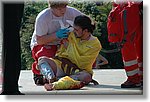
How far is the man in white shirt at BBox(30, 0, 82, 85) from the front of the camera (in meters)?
2.57

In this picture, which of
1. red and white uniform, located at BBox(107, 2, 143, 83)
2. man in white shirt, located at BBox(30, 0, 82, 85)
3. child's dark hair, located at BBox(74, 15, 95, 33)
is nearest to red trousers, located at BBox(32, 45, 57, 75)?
man in white shirt, located at BBox(30, 0, 82, 85)

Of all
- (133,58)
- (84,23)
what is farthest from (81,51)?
(133,58)

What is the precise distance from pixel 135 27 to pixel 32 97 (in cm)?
60

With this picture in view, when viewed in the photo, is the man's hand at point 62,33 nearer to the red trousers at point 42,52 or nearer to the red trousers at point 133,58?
the red trousers at point 42,52

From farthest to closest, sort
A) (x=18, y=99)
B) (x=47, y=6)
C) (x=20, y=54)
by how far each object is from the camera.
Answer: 1. (x=47, y=6)
2. (x=20, y=54)
3. (x=18, y=99)

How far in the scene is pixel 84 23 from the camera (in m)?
2.54

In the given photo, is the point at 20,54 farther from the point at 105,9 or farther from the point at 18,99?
the point at 105,9

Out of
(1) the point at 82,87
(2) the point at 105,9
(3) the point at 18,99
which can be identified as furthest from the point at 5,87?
(2) the point at 105,9

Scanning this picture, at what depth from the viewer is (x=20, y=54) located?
235 centimetres

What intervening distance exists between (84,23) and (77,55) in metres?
0.16

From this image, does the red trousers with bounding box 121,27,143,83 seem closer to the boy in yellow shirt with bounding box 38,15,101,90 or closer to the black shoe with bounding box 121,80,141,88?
the black shoe with bounding box 121,80,141,88

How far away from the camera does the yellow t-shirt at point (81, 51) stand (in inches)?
101

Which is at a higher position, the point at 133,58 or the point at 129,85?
the point at 133,58

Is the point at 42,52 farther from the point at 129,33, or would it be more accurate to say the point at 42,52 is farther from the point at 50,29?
the point at 129,33
